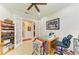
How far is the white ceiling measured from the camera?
208cm

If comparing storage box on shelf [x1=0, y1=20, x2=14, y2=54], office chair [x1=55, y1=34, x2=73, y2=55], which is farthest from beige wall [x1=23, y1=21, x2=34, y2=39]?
office chair [x1=55, y1=34, x2=73, y2=55]

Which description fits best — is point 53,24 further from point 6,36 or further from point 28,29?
point 6,36

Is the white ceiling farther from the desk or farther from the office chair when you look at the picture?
the office chair

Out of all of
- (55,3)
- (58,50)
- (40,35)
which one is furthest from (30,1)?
(58,50)

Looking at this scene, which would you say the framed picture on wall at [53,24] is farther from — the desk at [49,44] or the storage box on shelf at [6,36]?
the storage box on shelf at [6,36]

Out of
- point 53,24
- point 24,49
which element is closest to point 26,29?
point 24,49

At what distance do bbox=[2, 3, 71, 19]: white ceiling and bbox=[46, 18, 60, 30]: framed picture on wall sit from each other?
140 mm

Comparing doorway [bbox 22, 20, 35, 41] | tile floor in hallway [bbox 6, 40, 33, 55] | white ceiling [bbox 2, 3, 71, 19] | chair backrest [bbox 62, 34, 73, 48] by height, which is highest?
white ceiling [bbox 2, 3, 71, 19]

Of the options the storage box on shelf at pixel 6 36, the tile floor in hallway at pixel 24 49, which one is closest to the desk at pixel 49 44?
the tile floor in hallway at pixel 24 49

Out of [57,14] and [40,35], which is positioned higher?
[57,14]

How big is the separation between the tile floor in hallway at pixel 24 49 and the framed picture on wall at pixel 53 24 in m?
0.42
